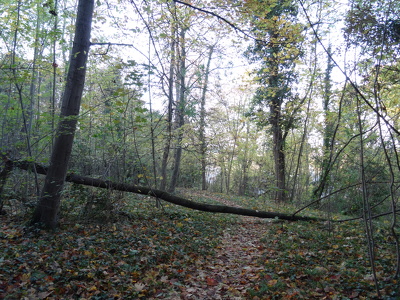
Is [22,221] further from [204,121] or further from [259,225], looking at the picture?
[204,121]

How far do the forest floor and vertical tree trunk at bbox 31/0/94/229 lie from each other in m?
0.47

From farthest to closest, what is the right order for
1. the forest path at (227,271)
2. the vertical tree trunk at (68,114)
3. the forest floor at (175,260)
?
the vertical tree trunk at (68,114) → the forest path at (227,271) → the forest floor at (175,260)

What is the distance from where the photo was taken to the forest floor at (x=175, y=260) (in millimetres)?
4039

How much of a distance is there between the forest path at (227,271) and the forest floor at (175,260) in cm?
2

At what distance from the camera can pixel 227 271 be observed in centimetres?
538

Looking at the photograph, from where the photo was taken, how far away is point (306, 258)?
5.39m

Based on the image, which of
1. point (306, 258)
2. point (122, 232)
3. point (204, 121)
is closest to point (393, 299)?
point (306, 258)

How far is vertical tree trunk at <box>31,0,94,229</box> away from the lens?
5.96m

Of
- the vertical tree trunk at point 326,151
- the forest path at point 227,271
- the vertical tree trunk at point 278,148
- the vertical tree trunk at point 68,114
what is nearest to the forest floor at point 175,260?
the forest path at point 227,271

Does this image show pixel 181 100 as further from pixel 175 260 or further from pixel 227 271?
pixel 227 271

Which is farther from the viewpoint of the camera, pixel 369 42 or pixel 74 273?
pixel 369 42

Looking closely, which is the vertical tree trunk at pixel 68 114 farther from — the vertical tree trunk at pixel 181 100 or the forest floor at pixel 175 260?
the vertical tree trunk at pixel 181 100

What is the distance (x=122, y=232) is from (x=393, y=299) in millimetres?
5257

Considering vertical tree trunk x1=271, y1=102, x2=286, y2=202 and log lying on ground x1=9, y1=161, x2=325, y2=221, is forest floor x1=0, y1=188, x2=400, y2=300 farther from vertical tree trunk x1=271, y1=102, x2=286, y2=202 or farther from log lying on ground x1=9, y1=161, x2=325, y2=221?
vertical tree trunk x1=271, y1=102, x2=286, y2=202
